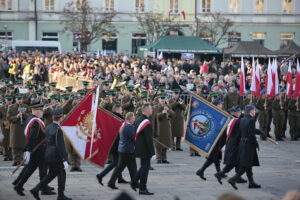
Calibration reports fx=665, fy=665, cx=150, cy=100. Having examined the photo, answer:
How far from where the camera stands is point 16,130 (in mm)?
16234

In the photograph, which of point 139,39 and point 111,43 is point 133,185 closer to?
point 139,39

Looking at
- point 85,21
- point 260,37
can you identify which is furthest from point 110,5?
point 260,37

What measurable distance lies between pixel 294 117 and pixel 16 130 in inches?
402

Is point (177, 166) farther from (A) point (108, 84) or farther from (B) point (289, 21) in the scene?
(B) point (289, 21)

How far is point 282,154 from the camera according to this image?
19109 millimetres

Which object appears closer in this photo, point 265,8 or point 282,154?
point 282,154

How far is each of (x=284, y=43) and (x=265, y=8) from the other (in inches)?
151

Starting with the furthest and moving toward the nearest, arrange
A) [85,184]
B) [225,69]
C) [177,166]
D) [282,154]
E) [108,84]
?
[225,69]
[108,84]
[282,154]
[177,166]
[85,184]

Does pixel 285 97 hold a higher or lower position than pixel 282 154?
higher

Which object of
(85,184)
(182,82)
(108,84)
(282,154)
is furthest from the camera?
(182,82)

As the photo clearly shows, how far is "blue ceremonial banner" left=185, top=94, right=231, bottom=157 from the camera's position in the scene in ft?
48.4

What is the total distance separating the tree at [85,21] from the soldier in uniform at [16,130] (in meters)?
38.7

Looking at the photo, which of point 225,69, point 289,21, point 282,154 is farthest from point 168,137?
point 289,21

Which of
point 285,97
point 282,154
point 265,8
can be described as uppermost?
point 265,8
